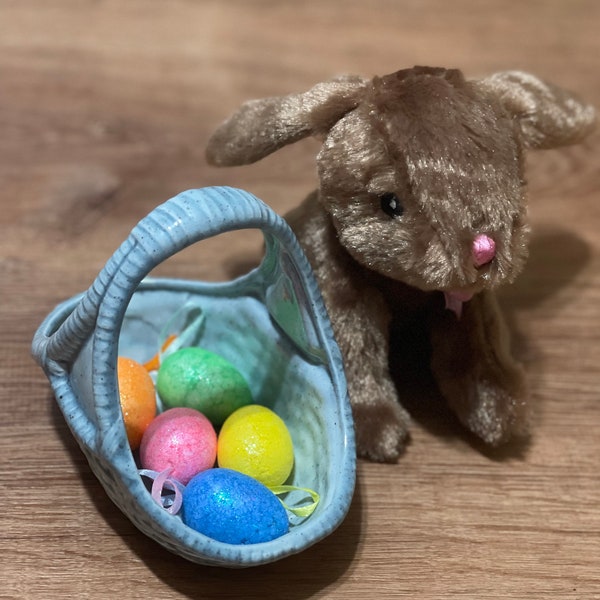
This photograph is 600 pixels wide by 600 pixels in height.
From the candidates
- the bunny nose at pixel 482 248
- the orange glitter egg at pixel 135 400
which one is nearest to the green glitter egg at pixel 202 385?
the orange glitter egg at pixel 135 400

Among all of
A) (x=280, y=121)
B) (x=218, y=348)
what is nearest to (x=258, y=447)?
(x=218, y=348)

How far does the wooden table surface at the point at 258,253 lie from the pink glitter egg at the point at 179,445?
7cm

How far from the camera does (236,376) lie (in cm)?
77

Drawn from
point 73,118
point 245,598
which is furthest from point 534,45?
point 245,598

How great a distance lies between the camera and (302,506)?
695 mm

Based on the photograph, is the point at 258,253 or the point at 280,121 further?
the point at 258,253

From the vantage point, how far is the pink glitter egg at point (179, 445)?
68 cm

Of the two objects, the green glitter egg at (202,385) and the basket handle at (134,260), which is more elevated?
the basket handle at (134,260)

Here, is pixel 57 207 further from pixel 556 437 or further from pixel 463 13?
pixel 463 13

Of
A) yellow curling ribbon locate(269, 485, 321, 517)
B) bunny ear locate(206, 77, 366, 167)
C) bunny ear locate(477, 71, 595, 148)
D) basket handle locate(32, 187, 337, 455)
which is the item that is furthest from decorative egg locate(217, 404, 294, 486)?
bunny ear locate(477, 71, 595, 148)

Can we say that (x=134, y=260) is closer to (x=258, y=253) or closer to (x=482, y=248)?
(x=482, y=248)

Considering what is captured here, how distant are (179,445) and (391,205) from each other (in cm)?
28

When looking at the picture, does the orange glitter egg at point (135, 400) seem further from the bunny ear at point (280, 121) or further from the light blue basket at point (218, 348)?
the bunny ear at point (280, 121)

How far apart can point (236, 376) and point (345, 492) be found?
0.18 metres
